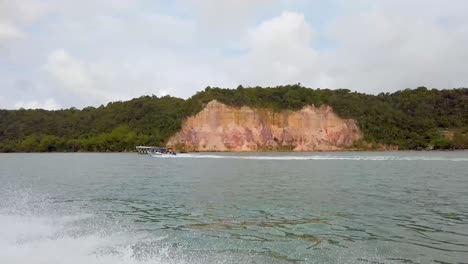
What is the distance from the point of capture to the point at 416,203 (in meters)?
20.9

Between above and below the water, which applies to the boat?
above

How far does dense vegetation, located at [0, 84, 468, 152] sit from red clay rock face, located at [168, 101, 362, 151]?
2660mm

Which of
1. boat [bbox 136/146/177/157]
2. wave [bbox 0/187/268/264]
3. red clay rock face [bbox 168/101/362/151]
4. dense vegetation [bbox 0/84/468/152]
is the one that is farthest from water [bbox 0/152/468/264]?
dense vegetation [bbox 0/84/468/152]

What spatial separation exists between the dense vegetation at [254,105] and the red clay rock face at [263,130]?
105 inches

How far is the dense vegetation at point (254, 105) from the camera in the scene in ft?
436

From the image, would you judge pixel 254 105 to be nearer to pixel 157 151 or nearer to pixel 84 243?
pixel 157 151

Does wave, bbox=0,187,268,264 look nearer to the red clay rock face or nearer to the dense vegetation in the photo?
the red clay rock face

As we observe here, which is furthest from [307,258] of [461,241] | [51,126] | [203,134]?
[51,126]

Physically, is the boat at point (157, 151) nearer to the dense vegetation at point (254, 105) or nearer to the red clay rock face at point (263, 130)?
the red clay rock face at point (263, 130)

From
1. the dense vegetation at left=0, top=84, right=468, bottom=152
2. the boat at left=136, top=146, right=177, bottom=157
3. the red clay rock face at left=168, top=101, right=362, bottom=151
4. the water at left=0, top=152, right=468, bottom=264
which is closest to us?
the water at left=0, top=152, right=468, bottom=264

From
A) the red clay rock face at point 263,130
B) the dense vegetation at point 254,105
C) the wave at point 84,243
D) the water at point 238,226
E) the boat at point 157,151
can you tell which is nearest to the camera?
the wave at point 84,243

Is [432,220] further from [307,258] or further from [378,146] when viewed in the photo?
[378,146]

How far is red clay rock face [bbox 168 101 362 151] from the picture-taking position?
123812 millimetres

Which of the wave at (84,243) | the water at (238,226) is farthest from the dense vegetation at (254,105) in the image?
the wave at (84,243)
